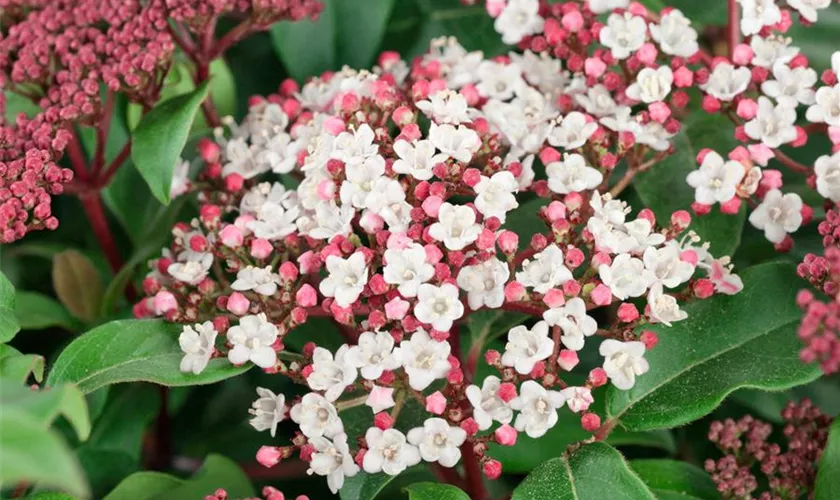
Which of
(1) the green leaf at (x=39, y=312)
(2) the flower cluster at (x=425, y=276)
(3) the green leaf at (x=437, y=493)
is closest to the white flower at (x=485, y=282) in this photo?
(2) the flower cluster at (x=425, y=276)

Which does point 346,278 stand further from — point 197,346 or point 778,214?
point 778,214

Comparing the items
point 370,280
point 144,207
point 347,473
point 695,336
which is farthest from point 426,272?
point 144,207

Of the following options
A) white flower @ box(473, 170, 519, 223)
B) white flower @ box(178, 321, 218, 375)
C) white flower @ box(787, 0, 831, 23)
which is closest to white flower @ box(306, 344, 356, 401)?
white flower @ box(178, 321, 218, 375)

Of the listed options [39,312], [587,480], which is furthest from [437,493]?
[39,312]

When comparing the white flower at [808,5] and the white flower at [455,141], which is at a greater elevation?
the white flower at [808,5]

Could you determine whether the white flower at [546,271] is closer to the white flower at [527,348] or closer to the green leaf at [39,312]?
the white flower at [527,348]

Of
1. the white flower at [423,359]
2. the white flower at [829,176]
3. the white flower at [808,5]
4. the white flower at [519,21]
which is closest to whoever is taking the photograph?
the white flower at [423,359]

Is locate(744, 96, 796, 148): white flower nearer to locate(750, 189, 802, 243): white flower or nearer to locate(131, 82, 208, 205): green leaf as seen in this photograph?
locate(750, 189, 802, 243): white flower
